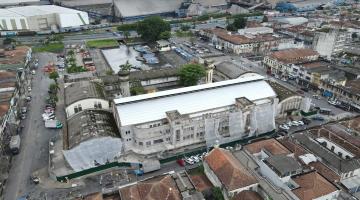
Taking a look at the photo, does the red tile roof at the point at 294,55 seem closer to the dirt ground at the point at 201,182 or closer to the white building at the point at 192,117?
the white building at the point at 192,117

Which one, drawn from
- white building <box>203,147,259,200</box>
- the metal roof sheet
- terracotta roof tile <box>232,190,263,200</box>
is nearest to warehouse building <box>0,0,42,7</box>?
the metal roof sheet

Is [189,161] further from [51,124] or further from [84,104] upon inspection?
[51,124]

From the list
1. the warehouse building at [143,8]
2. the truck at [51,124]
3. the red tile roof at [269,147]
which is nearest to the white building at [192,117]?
the red tile roof at [269,147]

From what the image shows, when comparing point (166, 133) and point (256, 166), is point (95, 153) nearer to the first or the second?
point (166, 133)

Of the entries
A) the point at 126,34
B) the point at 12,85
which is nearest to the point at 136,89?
the point at 12,85

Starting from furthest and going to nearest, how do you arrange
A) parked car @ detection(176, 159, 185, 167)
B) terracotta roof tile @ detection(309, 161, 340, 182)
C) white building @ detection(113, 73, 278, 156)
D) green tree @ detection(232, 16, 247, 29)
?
green tree @ detection(232, 16, 247, 29) < white building @ detection(113, 73, 278, 156) < parked car @ detection(176, 159, 185, 167) < terracotta roof tile @ detection(309, 161, 340, 182)

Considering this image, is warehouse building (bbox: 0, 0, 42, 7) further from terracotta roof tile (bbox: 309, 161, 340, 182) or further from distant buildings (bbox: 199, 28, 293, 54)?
terracotta roof tile (bbox: 309, 161, 340, 182)
